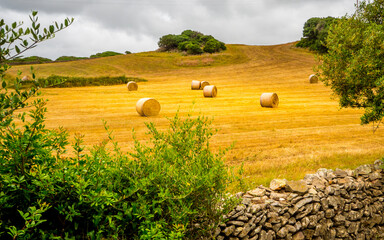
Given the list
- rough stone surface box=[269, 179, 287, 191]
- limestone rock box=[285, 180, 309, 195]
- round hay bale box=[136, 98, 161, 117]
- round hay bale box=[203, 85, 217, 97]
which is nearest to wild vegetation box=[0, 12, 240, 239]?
rough stone surface box=[269, 179, 287, 191]

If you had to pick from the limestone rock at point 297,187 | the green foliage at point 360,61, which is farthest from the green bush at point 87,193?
the green foliage at point 360,61

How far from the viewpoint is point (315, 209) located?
30.0 feet

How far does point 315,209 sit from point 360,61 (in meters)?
7.03

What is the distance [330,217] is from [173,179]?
7.41 m

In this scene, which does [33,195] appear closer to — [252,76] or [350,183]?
[350,183]

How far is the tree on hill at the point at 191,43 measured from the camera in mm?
76000

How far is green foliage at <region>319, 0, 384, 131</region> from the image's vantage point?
1148 centimetres

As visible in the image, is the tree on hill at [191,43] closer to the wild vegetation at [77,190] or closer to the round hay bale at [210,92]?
the round hay bale at [210,92]

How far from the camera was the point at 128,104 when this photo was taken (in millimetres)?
26875

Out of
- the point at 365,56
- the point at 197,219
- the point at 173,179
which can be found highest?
the point at 365,56

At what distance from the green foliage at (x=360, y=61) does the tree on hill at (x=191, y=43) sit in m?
63.5

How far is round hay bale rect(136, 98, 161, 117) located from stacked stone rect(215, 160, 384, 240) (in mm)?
14257

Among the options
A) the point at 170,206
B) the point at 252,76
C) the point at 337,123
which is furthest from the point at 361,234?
the point at 252,76

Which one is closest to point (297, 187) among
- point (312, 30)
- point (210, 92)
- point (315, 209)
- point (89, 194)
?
point (315, 209)
